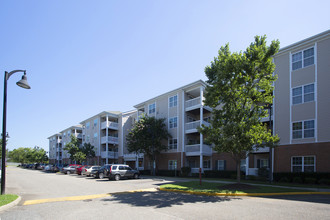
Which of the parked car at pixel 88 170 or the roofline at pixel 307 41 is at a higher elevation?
the roofline at pixel 307 41

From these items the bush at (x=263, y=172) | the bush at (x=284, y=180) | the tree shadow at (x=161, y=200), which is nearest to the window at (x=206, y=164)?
the bush at (x=263, y=172)

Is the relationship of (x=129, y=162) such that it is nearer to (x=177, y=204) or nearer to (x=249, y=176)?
(x=249, y=176)

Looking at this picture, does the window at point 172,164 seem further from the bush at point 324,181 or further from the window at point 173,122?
the bush at point 324,181

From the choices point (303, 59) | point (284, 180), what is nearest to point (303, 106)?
point (303, 59)

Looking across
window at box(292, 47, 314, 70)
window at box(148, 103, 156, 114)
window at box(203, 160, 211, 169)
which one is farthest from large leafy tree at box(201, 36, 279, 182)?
window at box(148, 103, 156, 114)

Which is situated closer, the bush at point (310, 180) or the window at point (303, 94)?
the bush at point (310, 180)

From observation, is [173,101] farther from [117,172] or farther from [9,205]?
[9,205]

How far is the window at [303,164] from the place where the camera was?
67.4 ft

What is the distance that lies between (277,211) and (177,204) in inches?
152

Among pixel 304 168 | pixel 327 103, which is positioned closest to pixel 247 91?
pixel 327 103

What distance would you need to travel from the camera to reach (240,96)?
53.2 ft

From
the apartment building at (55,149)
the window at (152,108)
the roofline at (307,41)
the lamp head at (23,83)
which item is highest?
the roofline at (307,41)

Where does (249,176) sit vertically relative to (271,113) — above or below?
below

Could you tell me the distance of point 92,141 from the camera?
52.9 meters
